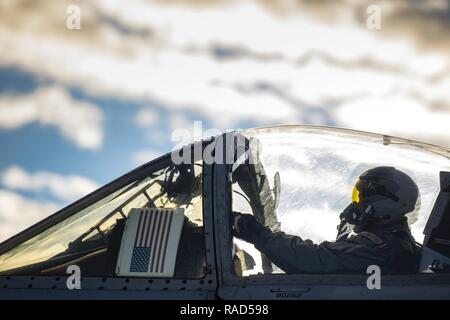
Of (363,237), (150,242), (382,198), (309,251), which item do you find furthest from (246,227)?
(382,198)

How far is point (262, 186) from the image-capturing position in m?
3.60

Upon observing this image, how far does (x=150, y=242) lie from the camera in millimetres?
3104

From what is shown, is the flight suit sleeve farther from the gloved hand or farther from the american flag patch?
the american flag patch

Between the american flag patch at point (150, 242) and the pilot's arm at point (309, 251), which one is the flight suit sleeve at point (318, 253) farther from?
the american flag patch at point (150, 242)

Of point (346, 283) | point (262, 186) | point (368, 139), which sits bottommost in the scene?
point (346, 283)

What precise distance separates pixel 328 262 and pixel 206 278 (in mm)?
706

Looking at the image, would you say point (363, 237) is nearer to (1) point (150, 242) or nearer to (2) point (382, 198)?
(2) point (382, 198)

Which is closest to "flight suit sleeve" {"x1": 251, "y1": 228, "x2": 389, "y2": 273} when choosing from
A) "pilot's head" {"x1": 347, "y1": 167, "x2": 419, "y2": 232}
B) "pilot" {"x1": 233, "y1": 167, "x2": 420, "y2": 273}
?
"pilot" {"x1": 233, "y1": 167, "x2": 420, "y2": 273}

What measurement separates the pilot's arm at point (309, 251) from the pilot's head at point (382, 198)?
23 cm

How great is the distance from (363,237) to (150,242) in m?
1.31
